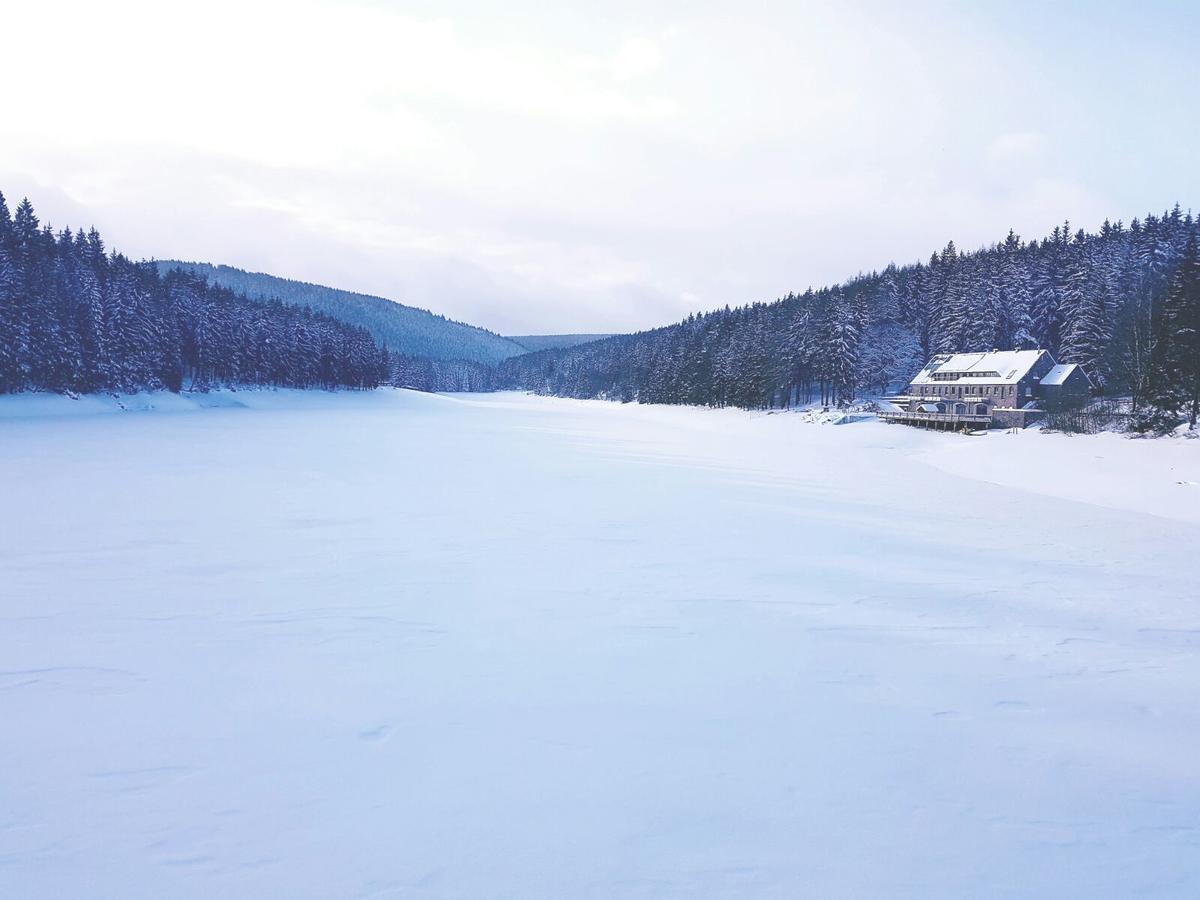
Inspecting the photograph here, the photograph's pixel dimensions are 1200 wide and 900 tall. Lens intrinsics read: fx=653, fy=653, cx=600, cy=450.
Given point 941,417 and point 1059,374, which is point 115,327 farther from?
point 1059,374

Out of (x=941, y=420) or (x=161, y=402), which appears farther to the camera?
(x=161, y=402)

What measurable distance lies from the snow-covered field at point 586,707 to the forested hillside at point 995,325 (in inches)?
1499

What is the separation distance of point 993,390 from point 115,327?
83.0 meters

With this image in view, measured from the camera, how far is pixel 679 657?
8.38m

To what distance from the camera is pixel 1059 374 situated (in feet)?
200

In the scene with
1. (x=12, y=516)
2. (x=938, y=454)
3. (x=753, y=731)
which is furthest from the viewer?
(x=938, y=454)

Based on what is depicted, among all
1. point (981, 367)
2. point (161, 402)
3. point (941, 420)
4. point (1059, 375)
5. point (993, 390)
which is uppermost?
point (981, 367)

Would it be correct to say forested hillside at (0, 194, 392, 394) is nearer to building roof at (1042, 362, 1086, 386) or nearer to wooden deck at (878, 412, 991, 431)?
wooden deck at (878, 412, 991, 431)

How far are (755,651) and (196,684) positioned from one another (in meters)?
6.69

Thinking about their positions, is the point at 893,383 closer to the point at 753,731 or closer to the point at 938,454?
the point at 938,454

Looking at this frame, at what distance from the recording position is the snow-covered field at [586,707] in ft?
15.5

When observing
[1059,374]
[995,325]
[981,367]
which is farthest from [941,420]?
[995,325]

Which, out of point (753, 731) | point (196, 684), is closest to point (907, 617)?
point (753, 731)

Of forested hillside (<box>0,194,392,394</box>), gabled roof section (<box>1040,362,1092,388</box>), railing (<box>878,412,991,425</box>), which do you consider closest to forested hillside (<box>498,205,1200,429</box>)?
gabled roof section (<box>1040,362,1092,388</box>)
